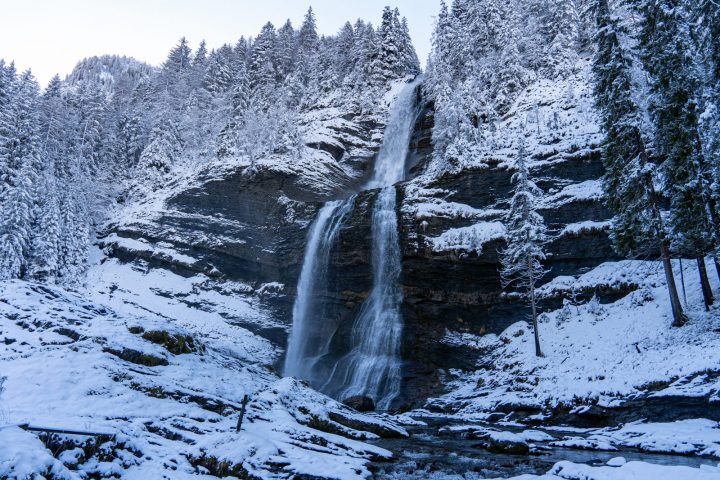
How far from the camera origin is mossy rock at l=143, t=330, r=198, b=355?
1688 cm

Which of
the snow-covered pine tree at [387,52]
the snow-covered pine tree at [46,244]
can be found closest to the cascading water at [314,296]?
the snow-covered pine tree at [46,244]

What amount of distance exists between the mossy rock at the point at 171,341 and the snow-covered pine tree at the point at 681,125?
21.9 m

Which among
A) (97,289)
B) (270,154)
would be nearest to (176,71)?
(270,154)

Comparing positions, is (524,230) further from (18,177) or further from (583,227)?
(18,177)

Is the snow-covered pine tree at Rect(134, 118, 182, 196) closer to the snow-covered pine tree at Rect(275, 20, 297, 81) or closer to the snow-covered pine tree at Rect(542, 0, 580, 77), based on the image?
the snow-covered pine tree at Rect(275, 20, 297, 81)

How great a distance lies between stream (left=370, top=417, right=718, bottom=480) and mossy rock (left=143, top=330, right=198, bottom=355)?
8.27m

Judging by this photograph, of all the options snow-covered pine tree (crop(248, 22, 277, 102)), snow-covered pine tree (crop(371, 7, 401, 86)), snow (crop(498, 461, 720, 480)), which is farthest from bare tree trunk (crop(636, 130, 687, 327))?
snow-covered pine tree (crop(248, 22, 277, 102))

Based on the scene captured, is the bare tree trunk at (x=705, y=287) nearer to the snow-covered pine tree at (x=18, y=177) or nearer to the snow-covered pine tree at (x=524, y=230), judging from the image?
the snow-covered pine tree at (x=524, y=230)

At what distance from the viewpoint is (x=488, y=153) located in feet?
112

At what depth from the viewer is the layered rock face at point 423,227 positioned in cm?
3000

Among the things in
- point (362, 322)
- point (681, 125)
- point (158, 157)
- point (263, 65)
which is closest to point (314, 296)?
point (362, 322)

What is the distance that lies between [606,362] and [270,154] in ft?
120

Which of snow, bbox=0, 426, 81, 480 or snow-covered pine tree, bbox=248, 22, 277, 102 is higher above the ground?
snow-covered pine tree, bbox=248, 22, 277, 102

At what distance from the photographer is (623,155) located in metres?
22.9
